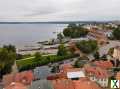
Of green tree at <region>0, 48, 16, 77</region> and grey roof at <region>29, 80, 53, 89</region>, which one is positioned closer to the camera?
grey roof at <region>29, 80, 53, 89</region>

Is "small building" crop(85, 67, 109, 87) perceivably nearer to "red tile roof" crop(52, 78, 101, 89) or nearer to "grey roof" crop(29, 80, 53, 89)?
"red tile roof" crop(52, 78, 101, 89)

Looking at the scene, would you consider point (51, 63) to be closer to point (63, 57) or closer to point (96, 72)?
point (63, 57)

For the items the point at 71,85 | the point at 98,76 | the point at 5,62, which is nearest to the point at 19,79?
the point at 71,85

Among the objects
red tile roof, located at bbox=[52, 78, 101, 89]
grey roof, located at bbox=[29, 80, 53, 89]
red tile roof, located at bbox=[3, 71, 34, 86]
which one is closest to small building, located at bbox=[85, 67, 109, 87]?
red tile roof, located at bbox=[52, 78, 101, 89]

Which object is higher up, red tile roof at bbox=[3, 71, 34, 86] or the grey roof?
the grey roof

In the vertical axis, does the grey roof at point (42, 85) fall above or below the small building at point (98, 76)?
above

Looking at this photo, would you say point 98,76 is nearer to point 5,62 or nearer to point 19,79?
point 19,79

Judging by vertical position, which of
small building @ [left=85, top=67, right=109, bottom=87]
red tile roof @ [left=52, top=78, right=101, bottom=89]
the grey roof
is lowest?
small building @ [left=85, top=67, right=109, bottom=87]

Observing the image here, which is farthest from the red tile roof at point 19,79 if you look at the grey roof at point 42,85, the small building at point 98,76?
the small building at point 98,76

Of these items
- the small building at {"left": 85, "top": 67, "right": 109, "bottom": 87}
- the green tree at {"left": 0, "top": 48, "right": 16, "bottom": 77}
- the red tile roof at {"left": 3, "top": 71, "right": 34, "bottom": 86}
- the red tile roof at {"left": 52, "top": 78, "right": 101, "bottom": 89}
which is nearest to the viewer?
the red tile roof at {"left": 52, "top": 78, "right": 101, "bottom": 89}

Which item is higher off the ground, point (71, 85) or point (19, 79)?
point (71, 85)

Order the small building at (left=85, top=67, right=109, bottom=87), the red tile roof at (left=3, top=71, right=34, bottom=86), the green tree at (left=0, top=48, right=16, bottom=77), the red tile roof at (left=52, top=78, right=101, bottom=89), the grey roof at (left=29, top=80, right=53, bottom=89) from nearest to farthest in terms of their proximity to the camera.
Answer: the grey roof at (left=29, top=80, right=53, bottom=89) < the red tile roof at (left=52, top=78, right=101, bottom=89) < the red tile roof at (left=3, top=71, right=34, bottom=86) < the small building at (left=85, top=67, right=109, bottom=87) < the green tree at (left=0, top=48, right=16, bottom=77)

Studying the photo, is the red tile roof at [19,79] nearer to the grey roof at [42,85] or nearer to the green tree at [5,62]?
the grey roof at [42,85]
